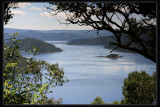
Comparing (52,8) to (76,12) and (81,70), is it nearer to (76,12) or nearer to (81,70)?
(76,12)

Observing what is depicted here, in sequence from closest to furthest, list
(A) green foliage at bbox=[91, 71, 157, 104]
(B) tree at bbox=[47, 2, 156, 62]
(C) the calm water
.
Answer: (B) tree at bbox=[47, 2, 156, 62]
(C) the calm water
(A) green foliage at bbox=[91, 71, 157, 104]

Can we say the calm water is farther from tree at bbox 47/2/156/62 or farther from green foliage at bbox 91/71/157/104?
tree at bbox 47/2/156/62

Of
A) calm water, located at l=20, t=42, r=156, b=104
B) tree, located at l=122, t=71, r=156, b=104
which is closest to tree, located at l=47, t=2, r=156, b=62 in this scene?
calm water, located at l=20, t=42, r=156, b=104

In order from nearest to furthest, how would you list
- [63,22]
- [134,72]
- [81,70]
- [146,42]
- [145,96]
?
[146,42] < [63,22] < [145,96] < [134,72] < [81,70]

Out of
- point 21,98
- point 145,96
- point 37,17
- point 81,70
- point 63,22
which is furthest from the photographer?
point 81,70

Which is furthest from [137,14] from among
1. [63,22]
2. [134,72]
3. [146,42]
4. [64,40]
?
[134,72]

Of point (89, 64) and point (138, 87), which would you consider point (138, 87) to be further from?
point (89, 64)
